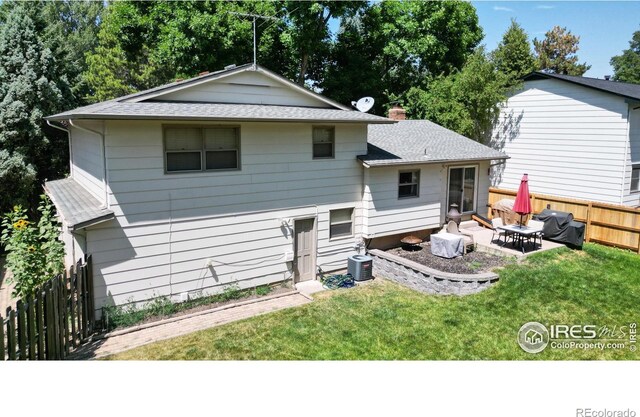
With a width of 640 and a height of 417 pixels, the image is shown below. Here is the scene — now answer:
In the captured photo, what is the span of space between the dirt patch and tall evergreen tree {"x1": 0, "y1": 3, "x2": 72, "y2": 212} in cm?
1361

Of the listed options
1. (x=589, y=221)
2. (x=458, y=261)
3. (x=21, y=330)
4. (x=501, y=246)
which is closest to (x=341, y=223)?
(x=458, y=261)

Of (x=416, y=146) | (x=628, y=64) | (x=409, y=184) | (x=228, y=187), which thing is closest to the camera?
(x=228, y=187)

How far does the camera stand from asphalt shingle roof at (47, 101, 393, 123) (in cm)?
882

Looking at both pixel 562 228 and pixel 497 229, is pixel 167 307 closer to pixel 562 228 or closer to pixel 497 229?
pixel 497 229

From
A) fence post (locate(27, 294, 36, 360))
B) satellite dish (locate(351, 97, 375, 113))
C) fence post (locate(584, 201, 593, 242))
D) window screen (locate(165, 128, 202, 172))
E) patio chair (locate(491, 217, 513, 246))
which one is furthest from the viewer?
fence post (locate(584, 201, 593, 242))

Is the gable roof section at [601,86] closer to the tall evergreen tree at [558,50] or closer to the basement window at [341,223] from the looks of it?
the basement window at [341,223]

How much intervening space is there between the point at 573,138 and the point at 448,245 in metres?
9.05

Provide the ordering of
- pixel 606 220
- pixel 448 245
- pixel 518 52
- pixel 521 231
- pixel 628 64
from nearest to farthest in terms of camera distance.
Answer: pixel 448 245
pixel 521 231
pixel 606 220
pixel 518 52
pixel 628 64

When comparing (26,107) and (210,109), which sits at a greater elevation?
(26,107)

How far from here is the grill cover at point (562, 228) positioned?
14486 millimetres

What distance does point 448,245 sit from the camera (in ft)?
43.4

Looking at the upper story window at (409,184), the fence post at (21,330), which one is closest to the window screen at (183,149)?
the fence post at (21,330)

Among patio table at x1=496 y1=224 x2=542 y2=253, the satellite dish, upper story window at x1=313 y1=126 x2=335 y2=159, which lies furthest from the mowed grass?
the satellite dish

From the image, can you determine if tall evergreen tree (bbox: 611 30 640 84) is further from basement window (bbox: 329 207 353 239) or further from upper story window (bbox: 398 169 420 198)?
basement window (bbox: 329 207 353 239)
